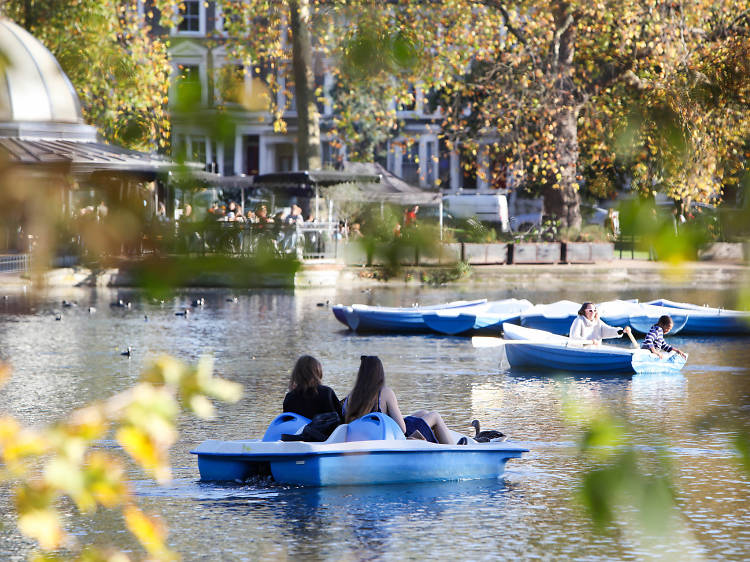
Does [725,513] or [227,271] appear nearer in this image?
[227,271]

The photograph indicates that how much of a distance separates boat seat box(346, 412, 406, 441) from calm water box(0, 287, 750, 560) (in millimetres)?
515

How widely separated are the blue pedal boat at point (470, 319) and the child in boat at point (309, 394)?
15112 mm

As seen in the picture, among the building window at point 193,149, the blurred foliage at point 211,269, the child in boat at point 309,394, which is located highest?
the building window at point 193,149

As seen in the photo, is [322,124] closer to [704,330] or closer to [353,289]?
[353,289]

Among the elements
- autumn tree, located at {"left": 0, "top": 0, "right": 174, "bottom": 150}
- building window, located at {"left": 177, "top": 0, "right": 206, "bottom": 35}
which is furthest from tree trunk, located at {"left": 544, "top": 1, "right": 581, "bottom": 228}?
autumn tree, located at {"left": 0, "top": 0, "right": 174, "bottom": 150}

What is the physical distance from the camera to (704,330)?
93.7 ft

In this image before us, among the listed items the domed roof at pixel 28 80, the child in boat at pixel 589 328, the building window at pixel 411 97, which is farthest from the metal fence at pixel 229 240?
the child in boat at pixel 589 328

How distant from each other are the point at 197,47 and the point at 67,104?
0.75 meters

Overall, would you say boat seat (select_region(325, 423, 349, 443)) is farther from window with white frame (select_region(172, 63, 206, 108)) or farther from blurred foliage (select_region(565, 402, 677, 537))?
window with white frame (select_region(172, 63, 206, 108))

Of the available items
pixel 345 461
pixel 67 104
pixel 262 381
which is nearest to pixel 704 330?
pixel 262 381

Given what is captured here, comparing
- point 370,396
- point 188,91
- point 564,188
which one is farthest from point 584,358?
point 564,188

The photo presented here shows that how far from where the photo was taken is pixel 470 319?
28.7 m

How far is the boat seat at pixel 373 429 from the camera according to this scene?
12938 millimetres

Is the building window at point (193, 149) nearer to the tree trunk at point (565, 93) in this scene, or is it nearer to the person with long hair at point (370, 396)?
the person with long hair at point (370, 396)
